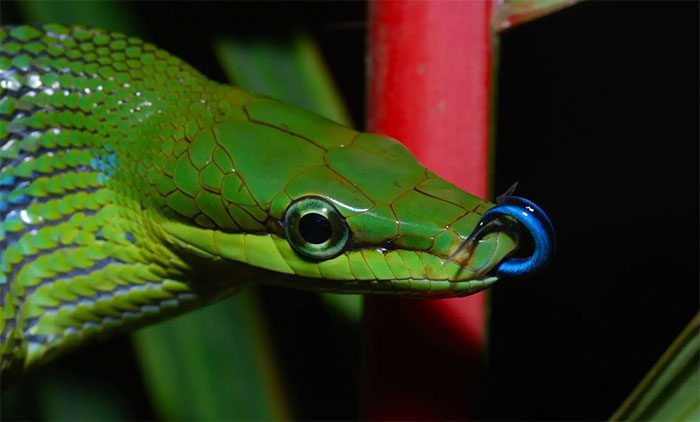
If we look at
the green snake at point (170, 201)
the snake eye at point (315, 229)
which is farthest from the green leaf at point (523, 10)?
the snake eye at point (315, 229)

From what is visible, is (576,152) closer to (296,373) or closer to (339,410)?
(296,373)

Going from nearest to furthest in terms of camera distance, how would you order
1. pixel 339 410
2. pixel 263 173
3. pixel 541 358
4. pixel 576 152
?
pixel 263 173, pixel 576 152, pixel 541 358, pixel 339 410

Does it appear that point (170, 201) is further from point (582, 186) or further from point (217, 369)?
point (582, 186)

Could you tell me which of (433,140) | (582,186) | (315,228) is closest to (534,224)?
(433,140)

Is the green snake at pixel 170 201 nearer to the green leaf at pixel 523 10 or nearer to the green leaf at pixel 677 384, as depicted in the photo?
the green leaf at pixel 523 10

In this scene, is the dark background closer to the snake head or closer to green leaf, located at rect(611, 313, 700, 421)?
the snake head

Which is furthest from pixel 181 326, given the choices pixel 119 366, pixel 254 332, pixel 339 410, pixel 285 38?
pixel 339 410
